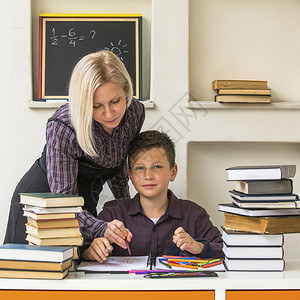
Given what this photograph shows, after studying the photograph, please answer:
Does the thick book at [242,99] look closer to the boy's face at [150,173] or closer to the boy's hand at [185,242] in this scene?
the boy's face at [150,173]

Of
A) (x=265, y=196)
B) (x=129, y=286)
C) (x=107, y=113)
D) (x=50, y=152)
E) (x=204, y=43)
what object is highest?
(x=204, y=43)

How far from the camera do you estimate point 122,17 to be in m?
2.51

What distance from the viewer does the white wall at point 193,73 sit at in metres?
2.44

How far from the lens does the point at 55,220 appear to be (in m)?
1.33

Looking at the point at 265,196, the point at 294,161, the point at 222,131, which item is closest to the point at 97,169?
the point at 265,196

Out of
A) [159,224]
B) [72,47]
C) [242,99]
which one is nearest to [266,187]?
[159,224]

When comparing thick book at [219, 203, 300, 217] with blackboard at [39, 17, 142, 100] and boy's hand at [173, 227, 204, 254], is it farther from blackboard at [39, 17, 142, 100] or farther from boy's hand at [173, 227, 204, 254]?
blackboard at [39, 17, 142, 100]

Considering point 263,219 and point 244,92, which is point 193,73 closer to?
point 244,92

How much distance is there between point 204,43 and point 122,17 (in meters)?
0.51

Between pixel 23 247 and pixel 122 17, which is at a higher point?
pixel 122 17

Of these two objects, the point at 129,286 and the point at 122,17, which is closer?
the point at 129,286

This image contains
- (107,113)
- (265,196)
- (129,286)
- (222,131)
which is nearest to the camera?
(129,286)

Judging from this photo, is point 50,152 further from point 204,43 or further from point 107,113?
point 204,43

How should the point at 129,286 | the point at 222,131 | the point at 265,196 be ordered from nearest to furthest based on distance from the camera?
the point at 129,286, the point at 265,196, the point at 222,131
